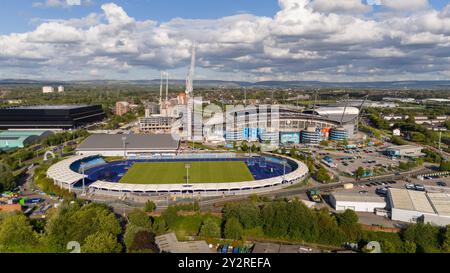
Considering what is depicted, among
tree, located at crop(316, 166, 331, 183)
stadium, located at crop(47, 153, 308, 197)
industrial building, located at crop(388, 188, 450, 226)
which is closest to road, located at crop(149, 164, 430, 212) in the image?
tree, located at crop(316, 166, 331, 183)

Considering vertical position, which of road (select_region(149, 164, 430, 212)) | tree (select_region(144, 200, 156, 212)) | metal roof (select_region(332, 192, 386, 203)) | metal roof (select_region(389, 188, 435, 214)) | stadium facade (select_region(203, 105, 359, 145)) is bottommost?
road (select_region(149, 164, 430, 212))

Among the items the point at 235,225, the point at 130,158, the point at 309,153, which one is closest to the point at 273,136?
the point at 309,153

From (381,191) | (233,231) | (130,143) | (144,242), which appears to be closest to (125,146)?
(130,143)

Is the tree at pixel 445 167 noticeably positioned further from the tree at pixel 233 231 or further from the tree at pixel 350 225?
the tree at pixel 233 231

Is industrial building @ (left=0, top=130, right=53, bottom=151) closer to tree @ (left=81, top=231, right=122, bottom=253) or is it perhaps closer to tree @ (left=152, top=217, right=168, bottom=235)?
tree @ (left=152, top=217, right=168, bottom=235)

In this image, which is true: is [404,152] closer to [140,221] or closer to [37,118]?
[140,221]
